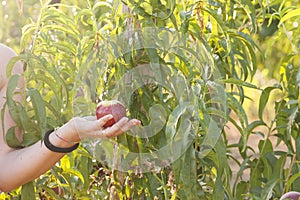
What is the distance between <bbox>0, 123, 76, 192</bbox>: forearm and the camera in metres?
1.51

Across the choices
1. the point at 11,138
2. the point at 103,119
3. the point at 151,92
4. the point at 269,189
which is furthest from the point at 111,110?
the point at 269,189

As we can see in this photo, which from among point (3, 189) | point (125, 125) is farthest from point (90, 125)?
point (3, 189)

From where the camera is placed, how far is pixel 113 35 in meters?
1.57

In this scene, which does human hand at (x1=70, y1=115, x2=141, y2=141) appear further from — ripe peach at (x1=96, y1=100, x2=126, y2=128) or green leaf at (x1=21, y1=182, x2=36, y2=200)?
green leaf at (x1=21, y1=182, x2=36, y2=200)

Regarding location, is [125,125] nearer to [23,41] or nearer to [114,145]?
[114,145]

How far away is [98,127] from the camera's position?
138cm

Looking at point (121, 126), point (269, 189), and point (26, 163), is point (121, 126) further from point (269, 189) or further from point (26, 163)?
point (269, 189)

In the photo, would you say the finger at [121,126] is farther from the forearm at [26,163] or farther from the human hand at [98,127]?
the forearm at [26,163]

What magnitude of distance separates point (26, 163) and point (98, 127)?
243 mm

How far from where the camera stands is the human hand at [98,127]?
134cm

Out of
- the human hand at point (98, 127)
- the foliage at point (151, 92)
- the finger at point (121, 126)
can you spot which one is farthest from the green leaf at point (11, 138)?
the finger at point (121, 126)

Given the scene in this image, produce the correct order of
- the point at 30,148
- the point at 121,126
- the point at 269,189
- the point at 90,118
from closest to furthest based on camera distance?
the point at 121,126
the point at 90,118
the point at 30,148
the point at 269,189

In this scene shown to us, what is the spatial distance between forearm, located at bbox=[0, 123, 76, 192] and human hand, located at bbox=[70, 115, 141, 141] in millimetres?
64

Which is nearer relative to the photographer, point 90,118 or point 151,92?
point 90,118
